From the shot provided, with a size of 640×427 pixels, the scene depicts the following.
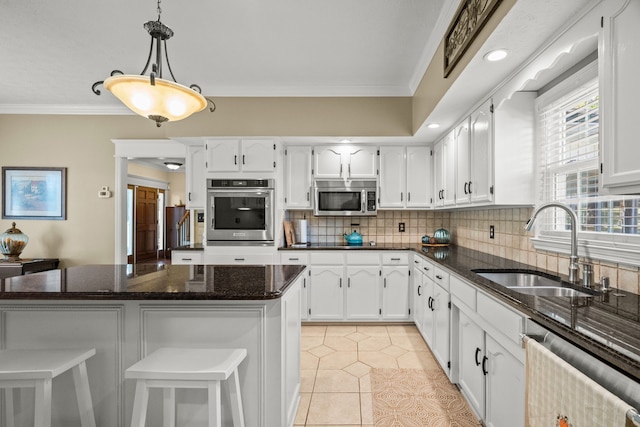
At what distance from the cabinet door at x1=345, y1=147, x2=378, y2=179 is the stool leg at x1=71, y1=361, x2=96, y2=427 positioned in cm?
305

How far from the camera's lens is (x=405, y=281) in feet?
12.1

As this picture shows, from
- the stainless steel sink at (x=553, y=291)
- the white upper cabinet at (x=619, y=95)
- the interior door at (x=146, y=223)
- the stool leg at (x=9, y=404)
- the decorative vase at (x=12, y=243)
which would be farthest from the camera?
the interior door at (x=146, y=223)

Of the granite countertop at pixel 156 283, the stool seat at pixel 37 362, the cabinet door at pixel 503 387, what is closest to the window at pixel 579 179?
the cabinet door at pixel 503 387

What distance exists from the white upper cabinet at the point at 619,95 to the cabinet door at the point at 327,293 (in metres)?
2.74

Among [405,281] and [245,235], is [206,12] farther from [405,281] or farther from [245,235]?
[405,281]

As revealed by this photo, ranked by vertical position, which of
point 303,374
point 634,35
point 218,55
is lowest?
point 303,374

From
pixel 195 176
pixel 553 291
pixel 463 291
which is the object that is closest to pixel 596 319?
pixel 553 291

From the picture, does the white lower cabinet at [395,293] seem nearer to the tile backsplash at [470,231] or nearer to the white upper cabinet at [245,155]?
the tile backsplash at [470,231]

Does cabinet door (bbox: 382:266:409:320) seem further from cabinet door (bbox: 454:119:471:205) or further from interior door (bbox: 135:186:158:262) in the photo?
interior door (bbox: 135:186:158:262)

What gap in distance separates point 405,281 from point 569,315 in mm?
2516

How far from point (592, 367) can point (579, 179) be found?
4.44ft

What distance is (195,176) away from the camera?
4.00m

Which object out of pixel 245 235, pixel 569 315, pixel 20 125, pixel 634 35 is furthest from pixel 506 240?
pixel 20 125

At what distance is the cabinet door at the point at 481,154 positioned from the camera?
2.32 metres
